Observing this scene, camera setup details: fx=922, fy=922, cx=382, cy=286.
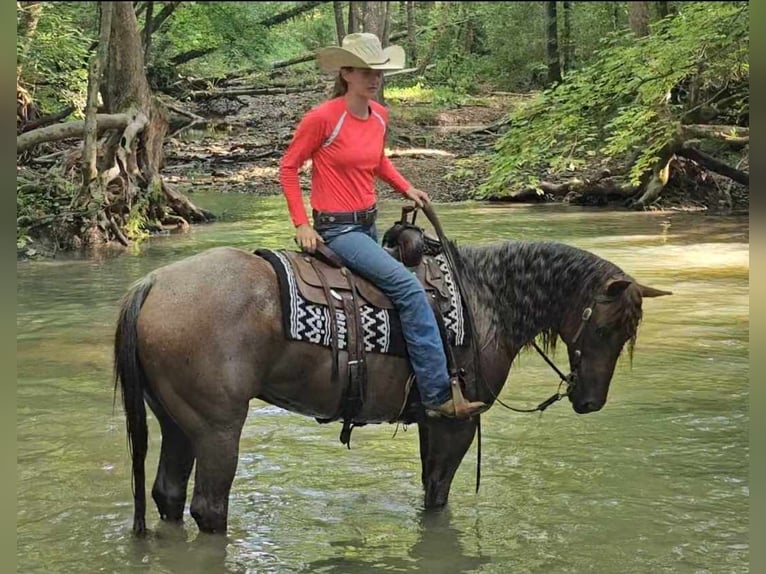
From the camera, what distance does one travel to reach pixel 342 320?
439cm

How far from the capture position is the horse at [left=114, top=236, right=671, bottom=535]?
159 inches

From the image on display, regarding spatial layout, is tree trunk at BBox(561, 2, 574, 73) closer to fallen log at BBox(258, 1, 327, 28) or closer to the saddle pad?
fallen log at BBox(258, 1, 327, 28)

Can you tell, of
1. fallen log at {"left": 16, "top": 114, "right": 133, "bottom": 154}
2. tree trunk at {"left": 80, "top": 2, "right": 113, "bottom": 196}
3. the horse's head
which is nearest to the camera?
the horse's head

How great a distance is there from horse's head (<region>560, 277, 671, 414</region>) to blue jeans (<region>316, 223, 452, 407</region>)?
743 mm

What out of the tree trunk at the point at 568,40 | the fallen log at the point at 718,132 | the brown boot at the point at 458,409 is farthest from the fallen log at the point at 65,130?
the tree trunk at the point at 568,40

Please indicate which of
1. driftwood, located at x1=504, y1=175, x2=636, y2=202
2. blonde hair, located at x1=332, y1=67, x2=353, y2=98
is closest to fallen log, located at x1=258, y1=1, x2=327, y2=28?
driftwood, located at x1=504, y1=175, x2=636, y2=202

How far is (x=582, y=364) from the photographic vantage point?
478 cm

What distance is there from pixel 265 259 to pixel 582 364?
1720 mm

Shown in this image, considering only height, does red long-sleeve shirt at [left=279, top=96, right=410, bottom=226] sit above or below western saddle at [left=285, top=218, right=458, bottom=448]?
above

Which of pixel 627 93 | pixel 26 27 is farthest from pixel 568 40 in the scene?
pixel 26 27

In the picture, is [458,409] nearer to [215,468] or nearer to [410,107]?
[215,468]

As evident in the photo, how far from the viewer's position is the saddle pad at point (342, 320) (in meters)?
4.25

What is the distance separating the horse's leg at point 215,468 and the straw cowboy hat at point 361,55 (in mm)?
1676

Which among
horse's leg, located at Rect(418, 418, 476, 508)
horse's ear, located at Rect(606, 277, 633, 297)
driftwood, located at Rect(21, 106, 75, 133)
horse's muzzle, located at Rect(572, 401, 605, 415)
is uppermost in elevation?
driftwood, located at Rect(21, 106, 75, 133)
